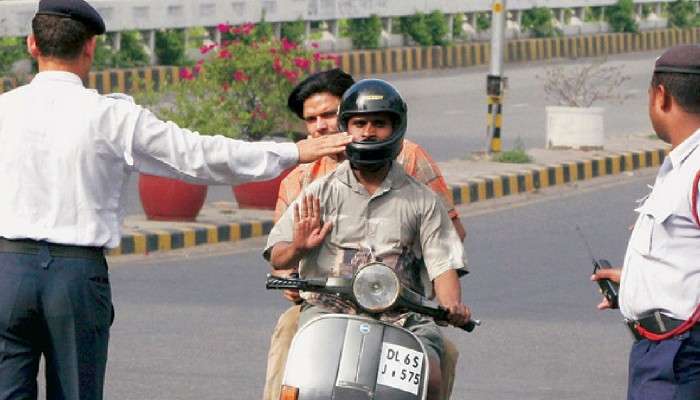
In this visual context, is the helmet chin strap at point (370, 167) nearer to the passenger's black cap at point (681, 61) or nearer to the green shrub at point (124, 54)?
the passenger's black cap at point (681, 61)

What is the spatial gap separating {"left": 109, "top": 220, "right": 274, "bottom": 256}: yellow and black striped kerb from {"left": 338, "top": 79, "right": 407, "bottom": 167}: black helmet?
6671mm

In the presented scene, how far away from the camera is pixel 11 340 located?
16.8 feet

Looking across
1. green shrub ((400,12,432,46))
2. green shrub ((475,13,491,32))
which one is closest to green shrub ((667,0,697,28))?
green shrub ((475,13,491,32))

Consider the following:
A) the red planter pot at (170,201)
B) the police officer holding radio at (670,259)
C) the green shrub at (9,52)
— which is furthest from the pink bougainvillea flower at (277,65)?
the police officer holding radio at (670,259)

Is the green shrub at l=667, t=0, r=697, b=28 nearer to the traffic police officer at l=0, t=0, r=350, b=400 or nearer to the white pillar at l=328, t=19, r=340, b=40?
the white pillar at l=328, t=19, r=340, b=40

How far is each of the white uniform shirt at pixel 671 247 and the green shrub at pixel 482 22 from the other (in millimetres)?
26748

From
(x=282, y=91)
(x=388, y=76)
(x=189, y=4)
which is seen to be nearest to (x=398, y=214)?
Answer: (x=282, y=91)

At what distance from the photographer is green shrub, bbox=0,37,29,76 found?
20594 mm

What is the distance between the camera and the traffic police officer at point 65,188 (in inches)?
199

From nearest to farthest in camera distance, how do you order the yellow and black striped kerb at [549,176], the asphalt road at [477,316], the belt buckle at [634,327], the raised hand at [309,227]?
the belt buckle at [634,327]
the raised hand at [309,227]
the asphalt road at [477,316]
the yellow and black striped kerb at [549,176]

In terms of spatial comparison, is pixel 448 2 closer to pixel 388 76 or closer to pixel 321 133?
pixel 388 76

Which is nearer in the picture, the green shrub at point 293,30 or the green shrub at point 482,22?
the green shrub at point 293,30

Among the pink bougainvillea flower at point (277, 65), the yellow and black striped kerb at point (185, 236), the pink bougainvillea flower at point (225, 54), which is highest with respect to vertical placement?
the pink bougainvillea flower at point (225, 54)

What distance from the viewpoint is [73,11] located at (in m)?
5.11
